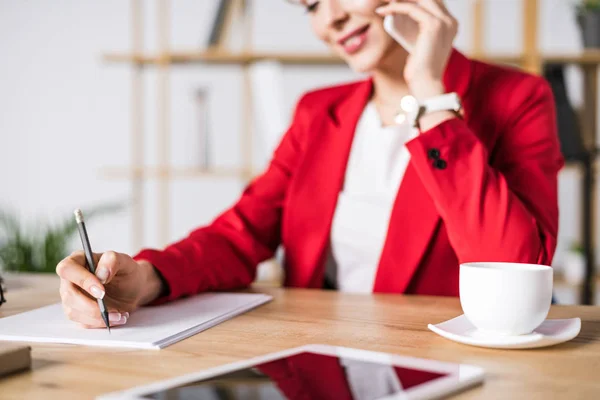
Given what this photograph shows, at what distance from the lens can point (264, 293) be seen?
1167 mm

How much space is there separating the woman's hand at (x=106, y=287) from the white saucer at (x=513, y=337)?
0.41 meters

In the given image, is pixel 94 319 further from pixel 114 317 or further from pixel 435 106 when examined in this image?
pixel 435 106

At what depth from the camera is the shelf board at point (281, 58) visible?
111 inches

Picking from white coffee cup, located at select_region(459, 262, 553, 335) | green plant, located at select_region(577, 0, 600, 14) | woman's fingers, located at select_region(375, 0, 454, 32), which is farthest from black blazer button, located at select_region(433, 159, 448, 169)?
green plant, located at select_region(577, 0, 600, 14)

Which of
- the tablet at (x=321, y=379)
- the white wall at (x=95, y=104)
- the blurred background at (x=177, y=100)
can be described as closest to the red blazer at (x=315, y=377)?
the tablet at (x=321, y=379)

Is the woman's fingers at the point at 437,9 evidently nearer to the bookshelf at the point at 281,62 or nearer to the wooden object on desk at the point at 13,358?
the wooden object on desk at the point at 13,358

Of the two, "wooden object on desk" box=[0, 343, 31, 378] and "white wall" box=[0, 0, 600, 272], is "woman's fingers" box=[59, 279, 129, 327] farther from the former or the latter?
"white wall" box=[0, 0, 600, 272]

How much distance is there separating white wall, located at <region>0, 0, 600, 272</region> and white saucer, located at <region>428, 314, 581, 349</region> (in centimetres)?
258

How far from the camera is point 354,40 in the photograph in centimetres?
143

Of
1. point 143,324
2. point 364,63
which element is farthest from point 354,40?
point 143,324

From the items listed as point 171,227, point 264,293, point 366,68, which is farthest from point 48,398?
point 171,227

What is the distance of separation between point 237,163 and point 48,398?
283 centimetres

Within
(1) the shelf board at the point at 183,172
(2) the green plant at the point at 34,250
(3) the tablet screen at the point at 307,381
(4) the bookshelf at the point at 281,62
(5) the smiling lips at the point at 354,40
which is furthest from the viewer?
(1) the shelf board at the point at 183,172

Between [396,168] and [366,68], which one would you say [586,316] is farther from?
[366,68]
